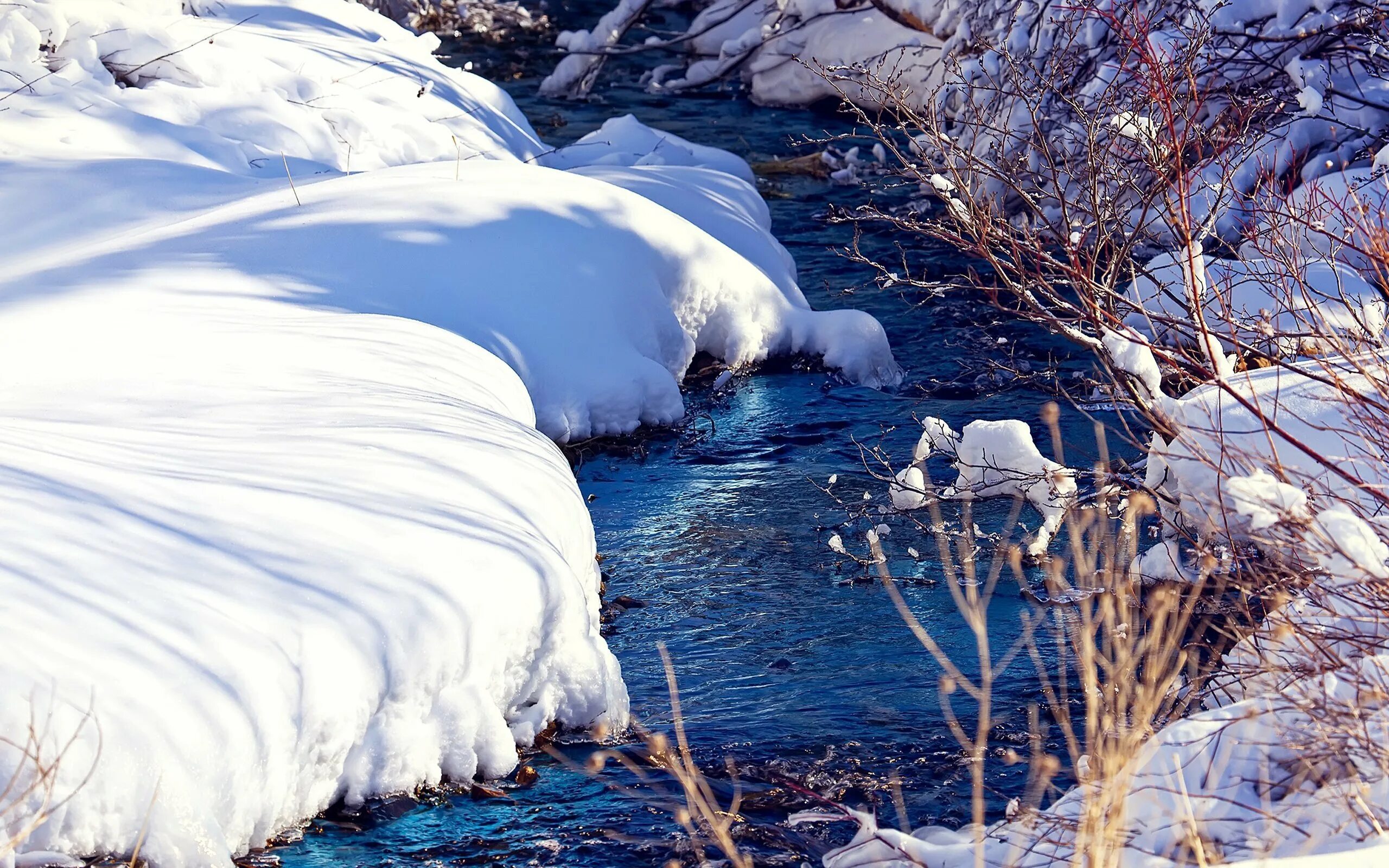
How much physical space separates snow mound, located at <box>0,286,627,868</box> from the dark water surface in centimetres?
24

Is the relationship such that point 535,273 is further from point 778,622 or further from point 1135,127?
point 1135,127

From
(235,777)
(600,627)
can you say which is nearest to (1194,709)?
(600,627)

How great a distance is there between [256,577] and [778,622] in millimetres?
2078

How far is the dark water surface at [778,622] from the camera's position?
394cm

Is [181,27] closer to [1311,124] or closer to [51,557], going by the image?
[51,557]

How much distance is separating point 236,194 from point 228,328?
6.62 ft

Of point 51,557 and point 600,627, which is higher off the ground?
point 51,557

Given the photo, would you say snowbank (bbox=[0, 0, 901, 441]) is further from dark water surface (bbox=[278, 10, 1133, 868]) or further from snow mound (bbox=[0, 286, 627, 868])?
snow mound (bbox=[0, 286, 627, 868])

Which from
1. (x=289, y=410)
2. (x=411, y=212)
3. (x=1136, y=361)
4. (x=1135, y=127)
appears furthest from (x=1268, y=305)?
(x=289, y=410)

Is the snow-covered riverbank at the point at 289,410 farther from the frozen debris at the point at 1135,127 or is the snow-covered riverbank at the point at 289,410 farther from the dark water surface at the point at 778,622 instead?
the frozen debris at the point at 1135,127

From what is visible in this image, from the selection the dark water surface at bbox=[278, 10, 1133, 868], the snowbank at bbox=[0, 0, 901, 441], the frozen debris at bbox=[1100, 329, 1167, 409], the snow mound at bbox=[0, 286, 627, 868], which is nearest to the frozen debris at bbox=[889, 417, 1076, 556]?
the dark water surface at bbox=[278, 10, 1133, 868]

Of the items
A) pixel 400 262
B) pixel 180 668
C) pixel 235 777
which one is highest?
pixel 400 262

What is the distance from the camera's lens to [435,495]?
4566 mm

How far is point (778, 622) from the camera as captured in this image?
5.23m
